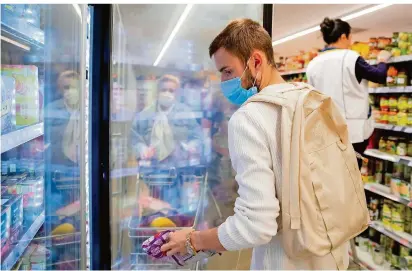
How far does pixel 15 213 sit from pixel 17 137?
363mm

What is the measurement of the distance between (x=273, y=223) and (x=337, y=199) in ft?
0.71

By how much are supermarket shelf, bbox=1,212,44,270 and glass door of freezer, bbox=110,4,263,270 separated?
721 millimetres

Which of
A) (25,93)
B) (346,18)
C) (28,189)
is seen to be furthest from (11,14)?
(346,18)

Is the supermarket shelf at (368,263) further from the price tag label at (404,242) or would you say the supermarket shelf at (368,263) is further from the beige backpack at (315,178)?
the beige backpack at (315,178)

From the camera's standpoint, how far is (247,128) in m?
1.06

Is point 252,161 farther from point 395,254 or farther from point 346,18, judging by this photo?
point 346,18

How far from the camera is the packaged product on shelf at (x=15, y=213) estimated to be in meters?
1.24

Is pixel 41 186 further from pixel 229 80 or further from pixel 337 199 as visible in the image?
pixel 337 199

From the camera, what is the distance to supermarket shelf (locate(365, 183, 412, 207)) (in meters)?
3.29

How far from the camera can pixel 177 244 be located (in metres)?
1.16

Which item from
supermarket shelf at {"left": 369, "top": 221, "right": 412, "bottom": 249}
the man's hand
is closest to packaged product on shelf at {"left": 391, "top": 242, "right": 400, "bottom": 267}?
supermarket shelf at {"left": 369, "top": 221, "right": 412, "bottom": 249}

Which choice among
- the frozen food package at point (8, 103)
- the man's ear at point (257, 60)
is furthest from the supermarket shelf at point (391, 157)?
the frozen food package at point (8, 103)

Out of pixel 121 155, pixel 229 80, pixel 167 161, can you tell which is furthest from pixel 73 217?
pixel 229 80

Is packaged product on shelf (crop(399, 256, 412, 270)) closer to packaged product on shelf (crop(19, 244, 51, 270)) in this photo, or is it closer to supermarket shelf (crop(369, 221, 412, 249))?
supermarket shelf (crop(369, 221, 412, 249))
